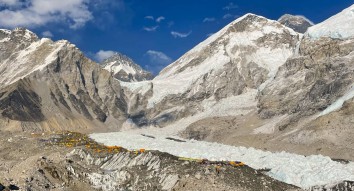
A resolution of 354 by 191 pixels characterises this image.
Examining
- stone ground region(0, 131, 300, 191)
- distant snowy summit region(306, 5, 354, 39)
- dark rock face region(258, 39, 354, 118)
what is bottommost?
stone ground region(0, 131, 300, 191)

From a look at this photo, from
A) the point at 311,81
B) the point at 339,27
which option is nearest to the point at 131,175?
the point at 311,81

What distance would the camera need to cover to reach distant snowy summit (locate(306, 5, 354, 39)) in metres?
180

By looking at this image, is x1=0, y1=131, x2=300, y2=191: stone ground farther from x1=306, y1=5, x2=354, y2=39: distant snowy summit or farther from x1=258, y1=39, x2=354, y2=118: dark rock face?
x1=306, y1=5, x2=354, y2=39: distant snowy summit

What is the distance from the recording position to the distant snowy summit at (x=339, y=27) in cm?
18050

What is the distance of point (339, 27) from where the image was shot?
184 m

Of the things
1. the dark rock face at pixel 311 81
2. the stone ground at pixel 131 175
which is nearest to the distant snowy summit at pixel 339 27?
the dark rock face at pixel 311 81

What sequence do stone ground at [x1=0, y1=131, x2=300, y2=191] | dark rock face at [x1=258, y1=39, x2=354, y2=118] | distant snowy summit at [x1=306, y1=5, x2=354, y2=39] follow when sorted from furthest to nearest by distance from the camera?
distant snowy summit at [x1=306, y1=5, x2=354, y2=39]
dark rock face at [x1=258, y1=39, x2=354, y2=118]
stone ground at [x1=0, y1=131, x2=300, y2=191]

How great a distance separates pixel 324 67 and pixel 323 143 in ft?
204

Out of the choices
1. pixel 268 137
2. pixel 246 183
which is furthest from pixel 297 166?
pixel 268 137

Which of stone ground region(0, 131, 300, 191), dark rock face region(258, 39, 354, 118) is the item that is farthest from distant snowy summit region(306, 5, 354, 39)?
stone ground region(0, 131, 300, 191)

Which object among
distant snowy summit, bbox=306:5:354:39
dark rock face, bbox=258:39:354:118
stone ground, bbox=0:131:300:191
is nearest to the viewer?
stone ground, bbox=0:131:300:191

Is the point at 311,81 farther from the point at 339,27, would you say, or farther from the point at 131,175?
the point at 131,175

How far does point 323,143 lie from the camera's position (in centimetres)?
11450

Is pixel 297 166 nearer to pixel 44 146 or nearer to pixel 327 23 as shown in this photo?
pixel 44 146
